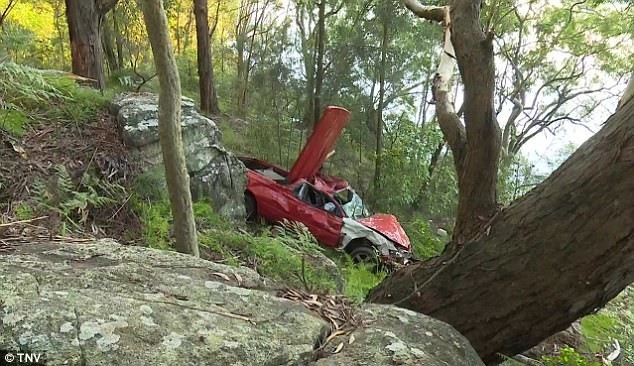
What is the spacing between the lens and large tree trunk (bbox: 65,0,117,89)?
8938 mm

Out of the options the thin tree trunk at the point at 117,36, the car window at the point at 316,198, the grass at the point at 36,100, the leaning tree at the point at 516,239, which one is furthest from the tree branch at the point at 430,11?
the thin tree trunk at the point at 117,36

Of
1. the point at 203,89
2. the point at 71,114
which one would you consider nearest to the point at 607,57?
the point at 203,89

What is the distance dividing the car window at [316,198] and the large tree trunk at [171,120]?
21.3ft

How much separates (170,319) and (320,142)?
29.5 ft

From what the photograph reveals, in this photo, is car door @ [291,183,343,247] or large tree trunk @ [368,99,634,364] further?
car door @ [291,183,343,247]

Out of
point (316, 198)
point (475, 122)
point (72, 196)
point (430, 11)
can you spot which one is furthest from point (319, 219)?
point (475, 122)

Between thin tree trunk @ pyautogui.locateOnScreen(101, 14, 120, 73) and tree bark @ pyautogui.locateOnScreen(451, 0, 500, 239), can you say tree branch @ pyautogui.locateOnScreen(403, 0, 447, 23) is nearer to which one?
tree bark @ pyautogui.locateOnScreen(451, 0, 500, 239)

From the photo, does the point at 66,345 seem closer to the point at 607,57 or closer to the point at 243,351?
the point at 243,351

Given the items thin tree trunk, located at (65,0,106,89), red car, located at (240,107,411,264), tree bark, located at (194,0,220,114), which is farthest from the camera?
tree bark, located at (194,0,220,114)

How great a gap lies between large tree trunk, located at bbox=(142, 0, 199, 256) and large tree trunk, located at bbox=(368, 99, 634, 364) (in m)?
1.73

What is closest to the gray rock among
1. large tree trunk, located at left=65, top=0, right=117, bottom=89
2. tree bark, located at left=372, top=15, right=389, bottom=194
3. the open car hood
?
large tree trunk, located at left=65, top=0, right=117, bottom=89

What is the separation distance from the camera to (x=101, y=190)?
575 centimetres

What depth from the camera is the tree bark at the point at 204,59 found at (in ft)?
50.5

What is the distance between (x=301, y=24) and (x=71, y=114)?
15.3 metres
